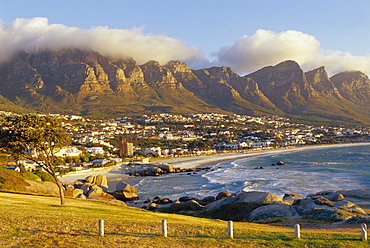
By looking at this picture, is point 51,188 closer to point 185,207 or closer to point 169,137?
point 185,207

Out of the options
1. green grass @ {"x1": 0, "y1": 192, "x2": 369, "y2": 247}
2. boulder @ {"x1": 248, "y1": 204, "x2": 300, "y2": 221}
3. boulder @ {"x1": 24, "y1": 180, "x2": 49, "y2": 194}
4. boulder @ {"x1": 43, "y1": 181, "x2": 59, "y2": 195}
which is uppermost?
green grass @ {"x1": 0, "y1": 192, "x2": 369, "y2": 247}

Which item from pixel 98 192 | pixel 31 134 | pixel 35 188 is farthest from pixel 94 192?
pixel 31 134

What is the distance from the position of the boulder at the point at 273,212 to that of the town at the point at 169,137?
201ft

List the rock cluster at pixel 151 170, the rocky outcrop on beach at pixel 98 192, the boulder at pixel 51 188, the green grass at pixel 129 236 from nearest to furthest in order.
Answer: the green grass at pixel 129 236 < the rocky outcrop on beach at pixel 98 192 < the boulder at pixel 51 188 < the rock cluster at pixel 151 170

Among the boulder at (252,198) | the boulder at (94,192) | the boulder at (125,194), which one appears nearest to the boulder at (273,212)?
the boulder at (252,198)

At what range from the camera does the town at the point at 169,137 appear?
110 metres

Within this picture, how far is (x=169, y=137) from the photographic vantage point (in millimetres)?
151625

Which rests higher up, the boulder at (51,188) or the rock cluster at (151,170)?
the boulder at (51,188)

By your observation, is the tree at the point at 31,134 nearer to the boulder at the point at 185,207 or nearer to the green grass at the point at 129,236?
the green grass at the point at 129,236

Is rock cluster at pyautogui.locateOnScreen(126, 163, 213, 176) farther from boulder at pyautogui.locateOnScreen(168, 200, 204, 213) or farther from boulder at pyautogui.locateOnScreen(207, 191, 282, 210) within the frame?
boulder at pyautogui.locateOnScreen(207, 191, 282, 210)

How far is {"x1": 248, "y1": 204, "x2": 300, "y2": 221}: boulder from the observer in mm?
23188

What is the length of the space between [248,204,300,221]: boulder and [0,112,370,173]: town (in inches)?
2409

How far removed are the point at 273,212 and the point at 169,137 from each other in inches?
5062

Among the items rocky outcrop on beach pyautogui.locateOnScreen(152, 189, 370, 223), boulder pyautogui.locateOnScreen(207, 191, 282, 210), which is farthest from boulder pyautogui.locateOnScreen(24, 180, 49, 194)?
boulder pyautogui.locateOnScreen(207, 191, 282, 210)
